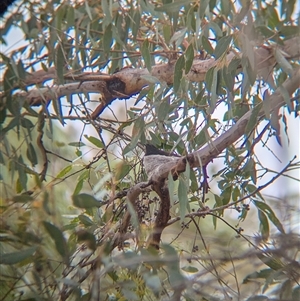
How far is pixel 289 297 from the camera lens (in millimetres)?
983

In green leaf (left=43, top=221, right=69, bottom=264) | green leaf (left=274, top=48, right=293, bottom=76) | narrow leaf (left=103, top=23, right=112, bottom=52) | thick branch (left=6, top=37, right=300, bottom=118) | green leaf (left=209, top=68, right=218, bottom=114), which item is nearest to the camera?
green leaf (left=43, top=221, right=69, bottom=264)

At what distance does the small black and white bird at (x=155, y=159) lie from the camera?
1449mm

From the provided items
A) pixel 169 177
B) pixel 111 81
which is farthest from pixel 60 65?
pixel 169 177

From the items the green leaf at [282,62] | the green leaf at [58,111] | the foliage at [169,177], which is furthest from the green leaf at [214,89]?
the green leaf at [58,111]

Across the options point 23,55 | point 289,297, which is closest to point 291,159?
point 289,297

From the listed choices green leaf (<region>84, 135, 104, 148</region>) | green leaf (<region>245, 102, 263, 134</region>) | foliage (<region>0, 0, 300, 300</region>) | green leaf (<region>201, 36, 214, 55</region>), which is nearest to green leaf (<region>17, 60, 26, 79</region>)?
foliage (<region>0, 0, 300, 300</region>)

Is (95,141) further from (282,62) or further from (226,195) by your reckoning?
(282,62)

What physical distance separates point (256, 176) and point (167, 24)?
48 centimetres

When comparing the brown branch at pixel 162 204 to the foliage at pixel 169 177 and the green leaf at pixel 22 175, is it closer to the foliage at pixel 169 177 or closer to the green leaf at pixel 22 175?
the foliage at pixel 169 177

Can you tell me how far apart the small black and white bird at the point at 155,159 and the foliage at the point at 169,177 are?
0.05 metres

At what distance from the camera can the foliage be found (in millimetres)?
976

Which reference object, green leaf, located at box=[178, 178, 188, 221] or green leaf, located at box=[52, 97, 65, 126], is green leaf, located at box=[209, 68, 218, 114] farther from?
green leaf, located at box=[52, 97, 65, 126]

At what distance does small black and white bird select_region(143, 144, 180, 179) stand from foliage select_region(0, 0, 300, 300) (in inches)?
1.8

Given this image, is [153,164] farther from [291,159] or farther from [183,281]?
[183,281]
